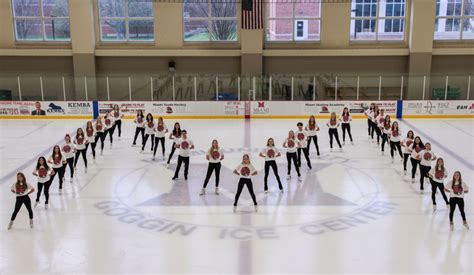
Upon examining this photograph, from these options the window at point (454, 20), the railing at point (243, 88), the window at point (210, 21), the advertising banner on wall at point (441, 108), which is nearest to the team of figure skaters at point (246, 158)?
the advertising banner on wall at point (441, 108)

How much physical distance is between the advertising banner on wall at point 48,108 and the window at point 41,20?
5.90 metres

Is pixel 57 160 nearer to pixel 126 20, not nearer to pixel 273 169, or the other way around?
pixel 273 169

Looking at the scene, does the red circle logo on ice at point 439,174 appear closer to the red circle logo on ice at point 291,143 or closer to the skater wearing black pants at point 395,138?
the red circle logo on ice at point 291,143

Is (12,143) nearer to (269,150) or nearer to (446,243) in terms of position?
(269,150)

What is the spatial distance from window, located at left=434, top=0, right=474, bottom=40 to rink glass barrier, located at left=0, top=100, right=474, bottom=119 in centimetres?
613

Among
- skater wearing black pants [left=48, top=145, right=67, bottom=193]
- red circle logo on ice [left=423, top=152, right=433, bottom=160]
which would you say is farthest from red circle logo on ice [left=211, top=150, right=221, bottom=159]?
red circle logo on ice [left=423, top=152, right=433, bottom=160]

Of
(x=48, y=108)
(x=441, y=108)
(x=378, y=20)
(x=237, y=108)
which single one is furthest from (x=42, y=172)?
(x=378, y=20)

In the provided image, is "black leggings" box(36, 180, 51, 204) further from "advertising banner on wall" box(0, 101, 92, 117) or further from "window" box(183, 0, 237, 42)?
"window" box(183, 0, 237, 42)

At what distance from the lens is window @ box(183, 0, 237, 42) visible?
3119 centimetres

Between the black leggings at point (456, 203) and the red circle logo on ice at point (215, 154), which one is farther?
the red circle logo on ice at point (215, 154)

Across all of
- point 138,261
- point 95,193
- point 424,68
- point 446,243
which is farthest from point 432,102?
point 138,261

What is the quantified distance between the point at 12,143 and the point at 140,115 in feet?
19.1

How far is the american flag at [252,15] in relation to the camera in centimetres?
2886

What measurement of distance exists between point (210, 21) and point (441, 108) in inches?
554
